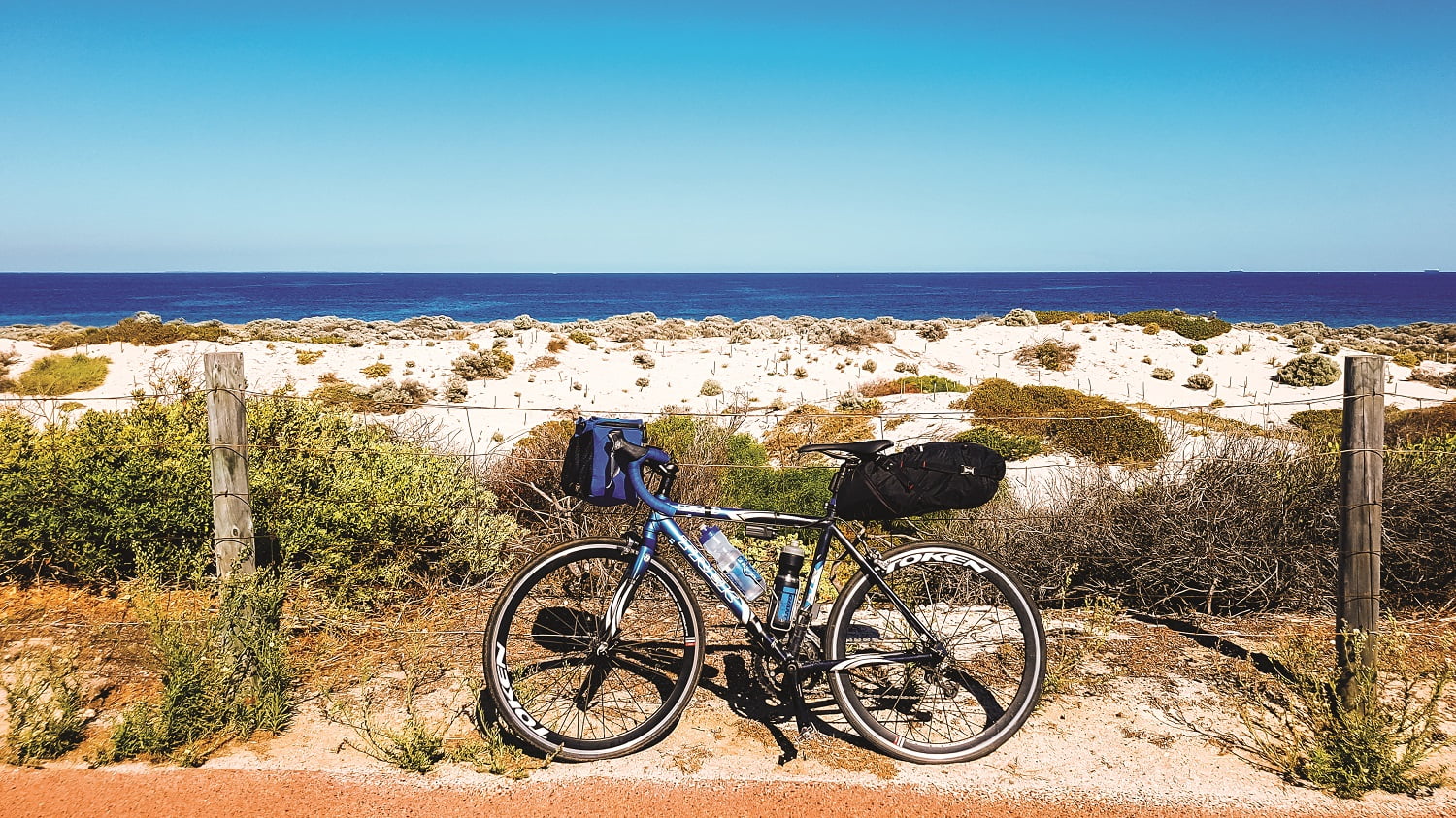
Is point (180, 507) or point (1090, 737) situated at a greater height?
point (180, 507)

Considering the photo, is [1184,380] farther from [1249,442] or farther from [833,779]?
[833,779]

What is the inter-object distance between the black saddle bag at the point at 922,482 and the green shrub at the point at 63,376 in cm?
2090

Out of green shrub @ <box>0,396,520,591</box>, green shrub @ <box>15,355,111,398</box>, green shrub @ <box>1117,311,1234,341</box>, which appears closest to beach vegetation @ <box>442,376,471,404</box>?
green shrub @ <box>15,355,111,398</box>

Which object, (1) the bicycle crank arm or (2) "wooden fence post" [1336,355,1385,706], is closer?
(1) the bicycle crank arm

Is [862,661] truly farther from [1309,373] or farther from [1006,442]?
[1309,373]

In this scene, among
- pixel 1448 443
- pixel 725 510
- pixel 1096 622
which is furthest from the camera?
pixel 1448 443

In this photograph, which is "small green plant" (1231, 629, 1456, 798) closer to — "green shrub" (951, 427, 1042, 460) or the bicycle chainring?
the bicycle chainring

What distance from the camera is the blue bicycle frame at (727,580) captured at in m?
3.70

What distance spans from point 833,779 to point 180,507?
14.8 feet

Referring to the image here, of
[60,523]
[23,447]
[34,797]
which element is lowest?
[34,797]

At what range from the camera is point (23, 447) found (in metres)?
5.84

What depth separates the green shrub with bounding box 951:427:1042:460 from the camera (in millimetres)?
11758

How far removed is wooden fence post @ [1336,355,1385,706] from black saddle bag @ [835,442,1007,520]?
1.68 metres

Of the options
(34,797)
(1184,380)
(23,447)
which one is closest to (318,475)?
(23,447)
